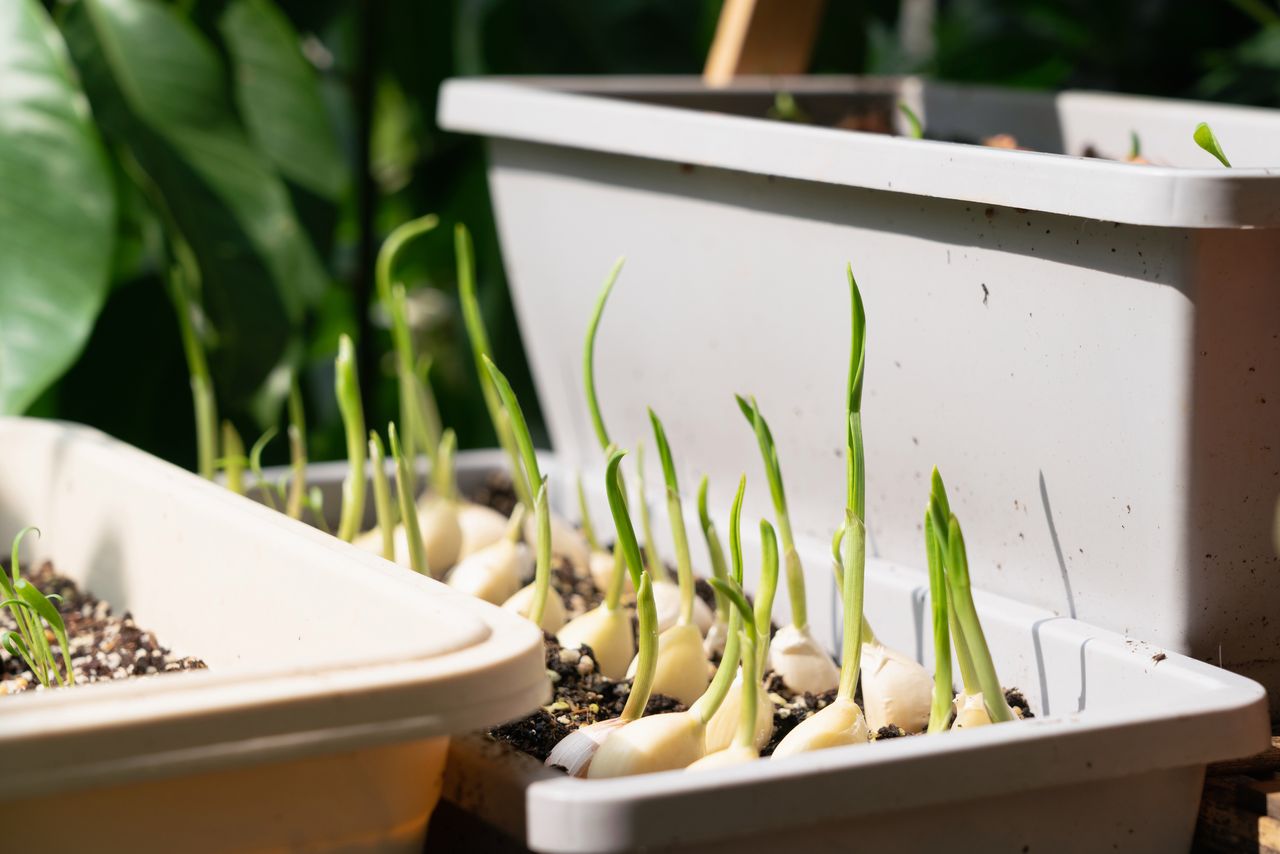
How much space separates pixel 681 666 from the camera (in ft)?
1.53

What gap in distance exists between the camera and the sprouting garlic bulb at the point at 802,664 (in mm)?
477

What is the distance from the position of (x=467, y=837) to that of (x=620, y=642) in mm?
111

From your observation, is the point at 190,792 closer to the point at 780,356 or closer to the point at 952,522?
the point at 952,522

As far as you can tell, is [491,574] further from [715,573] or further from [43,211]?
[43,211]

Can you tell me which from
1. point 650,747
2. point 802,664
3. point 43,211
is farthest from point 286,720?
point 43,211

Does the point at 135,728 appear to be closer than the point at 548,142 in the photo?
Yes

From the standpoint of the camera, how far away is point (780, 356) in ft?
1.82

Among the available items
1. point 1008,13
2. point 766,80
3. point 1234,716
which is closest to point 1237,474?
point 1234,716

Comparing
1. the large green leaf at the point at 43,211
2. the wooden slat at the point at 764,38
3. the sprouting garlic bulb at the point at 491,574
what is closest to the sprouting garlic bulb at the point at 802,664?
the sprouting garlic bulb at the point at 491,574

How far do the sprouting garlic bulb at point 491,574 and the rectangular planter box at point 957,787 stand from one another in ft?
0.44

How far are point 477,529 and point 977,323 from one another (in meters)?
0.24

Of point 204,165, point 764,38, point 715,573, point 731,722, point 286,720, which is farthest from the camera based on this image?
point 764,38

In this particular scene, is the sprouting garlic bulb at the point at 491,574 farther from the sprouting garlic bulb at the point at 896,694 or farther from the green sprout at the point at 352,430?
the sprouting garlic bulb at the point at 896,694

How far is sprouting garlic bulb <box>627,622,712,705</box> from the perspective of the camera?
47cm
